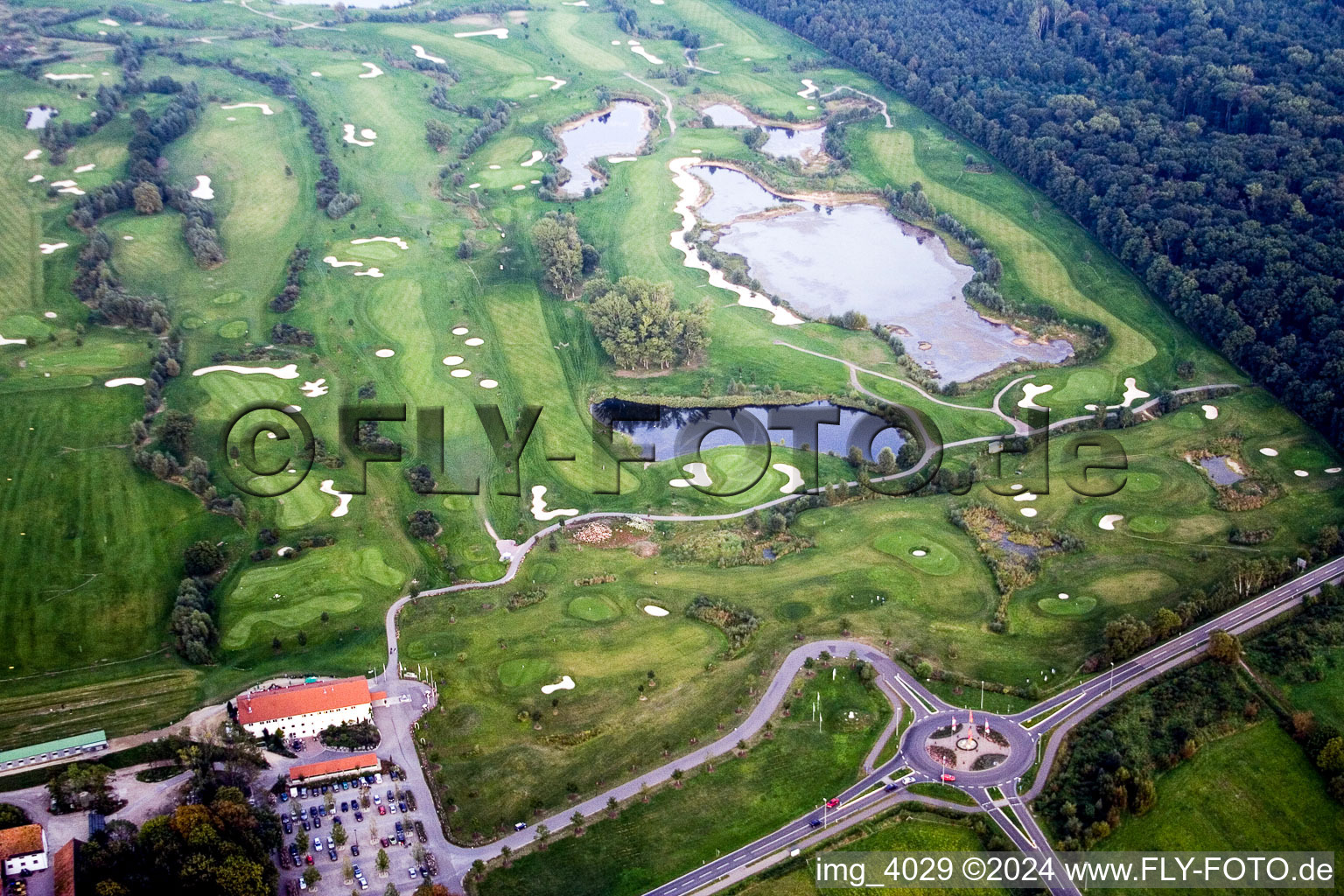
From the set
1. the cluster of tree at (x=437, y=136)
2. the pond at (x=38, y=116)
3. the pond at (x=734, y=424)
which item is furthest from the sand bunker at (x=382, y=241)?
the pond at (x=38, y=116)

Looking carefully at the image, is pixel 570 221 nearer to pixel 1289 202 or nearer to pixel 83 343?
pixel 83 343

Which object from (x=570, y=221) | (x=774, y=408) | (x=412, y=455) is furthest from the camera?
(x=570, y=221)

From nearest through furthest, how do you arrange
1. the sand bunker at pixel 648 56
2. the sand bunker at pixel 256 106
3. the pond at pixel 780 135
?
the sand bunker at pixel 256 106
the pond at pixel 780 135
the sand bunker at pixel 648 56

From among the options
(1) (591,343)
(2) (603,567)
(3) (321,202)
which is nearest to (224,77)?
(3) (321,202)

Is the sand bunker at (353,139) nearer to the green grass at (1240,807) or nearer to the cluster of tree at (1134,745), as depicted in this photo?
the cluster of tree at (1134,745)

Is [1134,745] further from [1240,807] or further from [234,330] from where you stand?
[234,330]

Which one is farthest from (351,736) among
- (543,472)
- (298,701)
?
(543,472)
